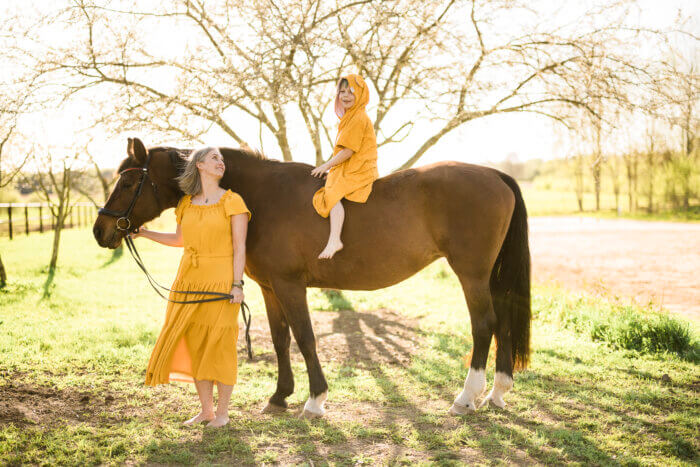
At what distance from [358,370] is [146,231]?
9.20ft

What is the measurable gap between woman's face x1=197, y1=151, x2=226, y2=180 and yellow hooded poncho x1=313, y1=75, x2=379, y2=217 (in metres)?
0.80

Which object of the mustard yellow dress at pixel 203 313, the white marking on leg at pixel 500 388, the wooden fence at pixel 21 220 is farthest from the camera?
the wooden fence at pixel 21 220

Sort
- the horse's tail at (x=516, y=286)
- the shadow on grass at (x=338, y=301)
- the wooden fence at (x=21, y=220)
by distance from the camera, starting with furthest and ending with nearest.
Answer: the wooden fence at (x=21, y=220) → the shadow on grass at (x=338, y=301) → the horse's tail at (x=516, y=286)

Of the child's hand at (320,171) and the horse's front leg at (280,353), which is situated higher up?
the child's hand at (320,171)

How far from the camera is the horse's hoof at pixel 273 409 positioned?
4.04m

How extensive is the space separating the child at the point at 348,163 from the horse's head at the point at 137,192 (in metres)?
1.29

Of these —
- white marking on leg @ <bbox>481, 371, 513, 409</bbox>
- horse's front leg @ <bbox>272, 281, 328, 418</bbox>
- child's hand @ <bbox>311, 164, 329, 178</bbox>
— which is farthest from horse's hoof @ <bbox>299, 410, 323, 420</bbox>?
child's hand @ <bbox>311, 164, 329, 178</bbox>

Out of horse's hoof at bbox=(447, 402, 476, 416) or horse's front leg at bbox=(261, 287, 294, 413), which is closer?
horse's hoof at bbox=(447, 402, 476, 416)

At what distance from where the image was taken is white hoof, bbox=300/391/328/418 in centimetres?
381

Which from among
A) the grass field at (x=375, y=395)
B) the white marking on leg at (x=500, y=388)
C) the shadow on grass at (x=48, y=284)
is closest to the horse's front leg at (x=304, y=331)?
the grass field at (x=375, y=395)

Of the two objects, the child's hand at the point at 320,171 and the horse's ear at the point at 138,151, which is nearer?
the horse's ear at the point at 138,151

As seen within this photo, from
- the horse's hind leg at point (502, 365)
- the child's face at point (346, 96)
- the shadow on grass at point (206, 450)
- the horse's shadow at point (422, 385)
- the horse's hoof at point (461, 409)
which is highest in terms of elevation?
the child's face at point (346, 96)

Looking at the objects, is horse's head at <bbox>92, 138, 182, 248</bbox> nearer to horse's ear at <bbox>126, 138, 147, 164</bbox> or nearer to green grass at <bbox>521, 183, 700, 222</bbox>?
horse's ear at <bbox>126, 138, 147, 164</bbox>

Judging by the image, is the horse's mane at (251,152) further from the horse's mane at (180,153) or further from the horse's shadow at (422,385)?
the horse's shadow at (422,385)
